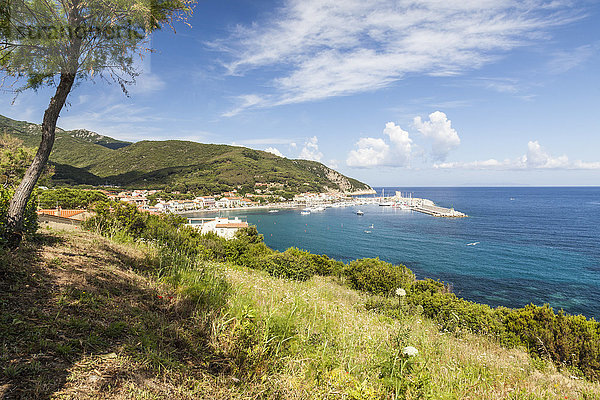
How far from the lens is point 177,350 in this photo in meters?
2.64

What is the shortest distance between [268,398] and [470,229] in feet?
248

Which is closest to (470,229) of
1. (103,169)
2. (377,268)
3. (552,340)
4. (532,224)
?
(532,224)

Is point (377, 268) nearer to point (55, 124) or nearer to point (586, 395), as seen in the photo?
point (586, 395)

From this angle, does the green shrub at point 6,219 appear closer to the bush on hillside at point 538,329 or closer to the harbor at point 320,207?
the bush on hillside at point 538,329

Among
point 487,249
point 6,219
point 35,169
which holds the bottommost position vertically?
point 487,249

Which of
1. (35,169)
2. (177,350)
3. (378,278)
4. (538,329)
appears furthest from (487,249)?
(35,169)

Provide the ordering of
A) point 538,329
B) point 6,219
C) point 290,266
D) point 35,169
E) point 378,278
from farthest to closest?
point 290,266 < point 378,278 < point 538,329 < point 35,169 < point 6,219

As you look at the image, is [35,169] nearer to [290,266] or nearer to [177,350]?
[177,350]

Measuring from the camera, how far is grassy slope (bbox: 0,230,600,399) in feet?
6.66

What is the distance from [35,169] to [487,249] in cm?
5762

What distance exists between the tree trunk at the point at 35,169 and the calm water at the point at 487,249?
3285 centimetres

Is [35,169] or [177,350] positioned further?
[35,169]

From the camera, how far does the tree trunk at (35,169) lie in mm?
4367

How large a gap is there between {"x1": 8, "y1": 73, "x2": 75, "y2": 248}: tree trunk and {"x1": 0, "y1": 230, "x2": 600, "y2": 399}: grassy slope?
1.65 feet
